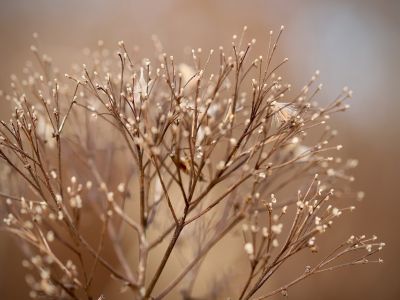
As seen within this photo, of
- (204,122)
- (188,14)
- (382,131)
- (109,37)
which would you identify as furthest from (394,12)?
(204,122)

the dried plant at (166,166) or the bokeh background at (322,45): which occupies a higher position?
the bokeh background at (322,45)

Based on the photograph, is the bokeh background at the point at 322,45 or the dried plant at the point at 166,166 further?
the bokeh background at the point at 322,45

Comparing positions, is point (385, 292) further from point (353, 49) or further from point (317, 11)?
point (317, 11)

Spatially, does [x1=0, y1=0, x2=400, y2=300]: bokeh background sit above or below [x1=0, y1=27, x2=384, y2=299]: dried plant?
above

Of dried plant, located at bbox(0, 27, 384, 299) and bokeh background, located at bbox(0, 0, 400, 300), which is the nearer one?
dried plant, located at bbox(0, 27, 384, 299)
